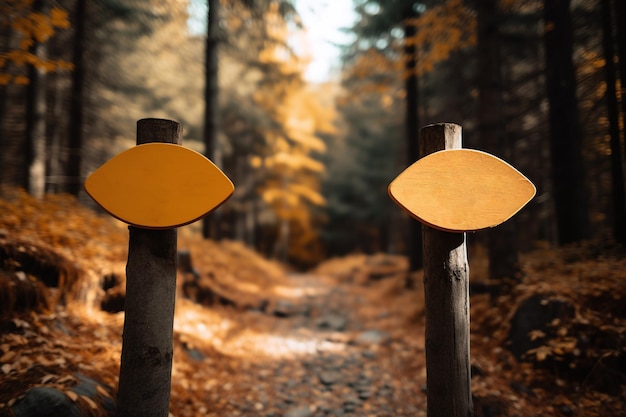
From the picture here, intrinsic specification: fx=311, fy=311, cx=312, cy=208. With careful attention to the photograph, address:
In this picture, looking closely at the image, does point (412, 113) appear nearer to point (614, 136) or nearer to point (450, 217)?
point (614, 136)

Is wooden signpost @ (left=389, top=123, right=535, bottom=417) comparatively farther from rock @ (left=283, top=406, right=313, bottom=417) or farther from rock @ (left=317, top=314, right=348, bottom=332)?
rock @ (left=317, top=314, right=348, bottom=332)

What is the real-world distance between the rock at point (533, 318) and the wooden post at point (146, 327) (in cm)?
403

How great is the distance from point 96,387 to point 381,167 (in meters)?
18.9

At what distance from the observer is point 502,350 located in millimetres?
4129

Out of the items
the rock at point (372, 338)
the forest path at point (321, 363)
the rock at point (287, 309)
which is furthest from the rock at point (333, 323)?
the rock at point (287, 309)

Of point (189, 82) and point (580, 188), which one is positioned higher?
point (189, 82)

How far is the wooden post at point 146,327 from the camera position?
2.26m

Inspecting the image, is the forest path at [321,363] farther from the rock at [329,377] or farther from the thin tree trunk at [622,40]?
the thin tree trunk at [622,40]

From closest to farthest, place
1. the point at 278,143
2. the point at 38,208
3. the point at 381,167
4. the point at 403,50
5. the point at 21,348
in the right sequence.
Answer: the point at 21,348
the point at 38,208
the point at 403,50
the point at 278,143
the point at 381,167

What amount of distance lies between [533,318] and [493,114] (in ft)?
11.6

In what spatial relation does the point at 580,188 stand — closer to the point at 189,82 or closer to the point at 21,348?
the point at 21,348

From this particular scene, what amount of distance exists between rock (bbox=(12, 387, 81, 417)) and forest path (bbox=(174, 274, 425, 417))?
1528mm

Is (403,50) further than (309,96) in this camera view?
No

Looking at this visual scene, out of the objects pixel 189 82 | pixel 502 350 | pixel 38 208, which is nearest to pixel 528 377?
pixel 502 350
